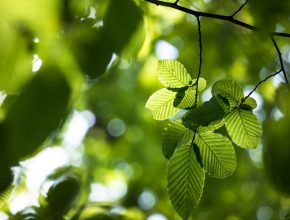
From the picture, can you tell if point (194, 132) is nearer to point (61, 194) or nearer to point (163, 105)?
point (163, 105)

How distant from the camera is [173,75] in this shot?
76 cm

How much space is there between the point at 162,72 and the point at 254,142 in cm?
20

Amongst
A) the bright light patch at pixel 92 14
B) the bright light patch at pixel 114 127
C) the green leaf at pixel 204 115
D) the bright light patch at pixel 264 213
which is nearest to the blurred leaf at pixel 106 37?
the bright light patch at pixel 92 14

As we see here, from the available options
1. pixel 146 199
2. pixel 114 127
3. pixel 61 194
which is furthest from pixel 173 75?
pixel 114 127

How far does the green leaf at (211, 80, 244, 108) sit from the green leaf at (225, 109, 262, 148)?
23 millimetres

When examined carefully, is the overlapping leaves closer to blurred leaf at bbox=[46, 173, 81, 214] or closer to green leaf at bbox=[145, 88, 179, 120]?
green leaf at bbox=[145, 88, 179, 120]

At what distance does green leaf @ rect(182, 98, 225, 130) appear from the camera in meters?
0.68

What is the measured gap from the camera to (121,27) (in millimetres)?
517

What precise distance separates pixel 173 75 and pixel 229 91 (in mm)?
99

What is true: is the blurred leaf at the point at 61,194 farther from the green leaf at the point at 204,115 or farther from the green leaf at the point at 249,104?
the green leaf at the point at 249,104

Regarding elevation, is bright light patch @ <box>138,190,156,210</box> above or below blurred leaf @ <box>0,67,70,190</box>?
below

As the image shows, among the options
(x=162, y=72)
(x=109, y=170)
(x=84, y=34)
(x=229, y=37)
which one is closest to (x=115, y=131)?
(x=109, y=170)

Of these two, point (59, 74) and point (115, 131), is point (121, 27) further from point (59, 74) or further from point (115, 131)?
point (115, 131)

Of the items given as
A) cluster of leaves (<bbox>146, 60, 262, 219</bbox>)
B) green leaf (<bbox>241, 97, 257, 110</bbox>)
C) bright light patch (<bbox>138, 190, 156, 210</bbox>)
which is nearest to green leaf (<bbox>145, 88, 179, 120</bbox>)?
cluster of leaves (<bbox>146, 60, 262, 219</bbox>)
